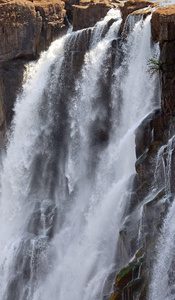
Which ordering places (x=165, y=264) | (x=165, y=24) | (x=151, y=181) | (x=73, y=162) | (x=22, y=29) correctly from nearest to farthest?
(x=165, y=264), (x=151, y=181), (x=165, y=24), (x=73, y=162), (x=22, y=29)

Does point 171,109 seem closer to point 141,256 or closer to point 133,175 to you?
point 133,175

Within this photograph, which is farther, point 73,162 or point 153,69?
point 73,162

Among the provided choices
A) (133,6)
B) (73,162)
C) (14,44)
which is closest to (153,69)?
(133,6)

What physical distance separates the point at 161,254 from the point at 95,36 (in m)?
11.4

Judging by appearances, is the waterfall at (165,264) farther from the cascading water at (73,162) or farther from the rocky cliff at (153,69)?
the cascading water at (73,162)

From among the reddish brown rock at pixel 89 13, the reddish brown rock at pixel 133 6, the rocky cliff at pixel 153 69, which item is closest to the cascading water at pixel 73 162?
the reddish brown rock at pixel 133 6

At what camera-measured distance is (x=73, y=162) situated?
22.0 meters

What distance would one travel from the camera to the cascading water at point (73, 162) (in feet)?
61.5

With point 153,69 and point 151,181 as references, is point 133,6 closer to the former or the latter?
point 153,69

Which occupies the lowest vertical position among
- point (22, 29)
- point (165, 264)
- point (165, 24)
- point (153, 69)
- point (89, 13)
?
point (165, 264)

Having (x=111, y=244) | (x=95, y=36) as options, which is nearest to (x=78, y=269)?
(x=111, y=244)

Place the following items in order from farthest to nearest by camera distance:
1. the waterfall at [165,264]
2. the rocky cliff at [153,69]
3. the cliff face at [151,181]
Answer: the rocky cliff at [153,69], the cliff face at [151,181], the waterfall at [165,264]

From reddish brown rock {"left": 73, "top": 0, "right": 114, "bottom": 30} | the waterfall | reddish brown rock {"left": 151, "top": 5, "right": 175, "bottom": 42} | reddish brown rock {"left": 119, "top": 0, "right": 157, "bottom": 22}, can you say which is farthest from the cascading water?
the waterfall

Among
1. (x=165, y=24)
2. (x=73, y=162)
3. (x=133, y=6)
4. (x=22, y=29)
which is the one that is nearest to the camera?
(x=165, y=24)
